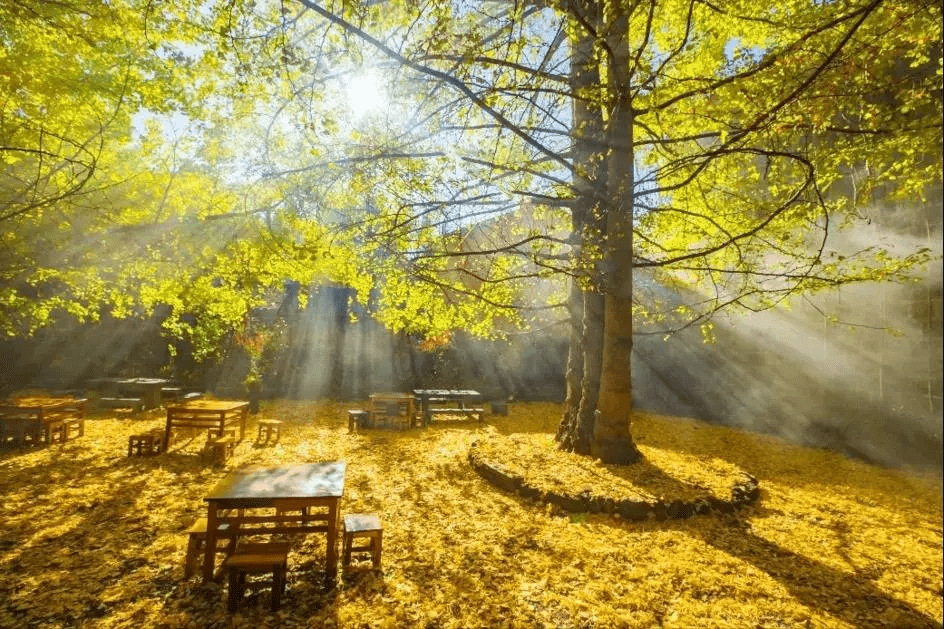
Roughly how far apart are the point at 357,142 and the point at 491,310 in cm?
461

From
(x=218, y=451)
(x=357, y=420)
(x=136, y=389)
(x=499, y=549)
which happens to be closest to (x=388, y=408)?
(x=357, y=420)

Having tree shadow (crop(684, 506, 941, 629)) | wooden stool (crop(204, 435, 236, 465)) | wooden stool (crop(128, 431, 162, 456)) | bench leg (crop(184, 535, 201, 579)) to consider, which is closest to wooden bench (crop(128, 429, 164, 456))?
wooden stool (crop(128, 431, 162, 456))

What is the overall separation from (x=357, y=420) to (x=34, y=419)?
268 inches

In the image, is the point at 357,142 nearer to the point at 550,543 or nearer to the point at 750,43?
the point at 550,543

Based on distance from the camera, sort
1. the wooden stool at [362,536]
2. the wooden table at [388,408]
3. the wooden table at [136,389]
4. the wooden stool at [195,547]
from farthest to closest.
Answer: the wooden table at [136,389] < the wooden table at [388,408] < the wooden stool at [362,536] < the wooden stool at [195,547]

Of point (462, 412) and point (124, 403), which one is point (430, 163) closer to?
point (462, 412)

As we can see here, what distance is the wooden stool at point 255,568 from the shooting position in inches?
160

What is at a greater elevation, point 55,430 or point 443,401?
point 443,401

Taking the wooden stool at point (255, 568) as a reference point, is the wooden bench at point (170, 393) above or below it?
above

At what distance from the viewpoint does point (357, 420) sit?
12.6m

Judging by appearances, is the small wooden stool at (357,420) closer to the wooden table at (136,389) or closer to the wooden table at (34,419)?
the wooden table at (34,419)

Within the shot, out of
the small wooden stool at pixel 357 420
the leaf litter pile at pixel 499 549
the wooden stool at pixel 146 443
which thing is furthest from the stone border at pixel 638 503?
the wooden stool at pixel 146 443

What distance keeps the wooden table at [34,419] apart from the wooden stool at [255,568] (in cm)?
839

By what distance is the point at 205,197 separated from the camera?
935 cm
